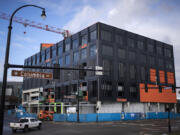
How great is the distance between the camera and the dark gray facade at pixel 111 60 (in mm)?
52875

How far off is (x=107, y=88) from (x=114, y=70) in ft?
19.0

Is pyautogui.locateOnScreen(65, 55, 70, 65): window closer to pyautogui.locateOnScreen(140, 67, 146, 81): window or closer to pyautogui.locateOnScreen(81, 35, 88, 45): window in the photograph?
pyautogui.locateOnScreen(81, 35, 88, 45): window

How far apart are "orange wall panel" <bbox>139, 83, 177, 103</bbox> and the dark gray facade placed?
7.36ft

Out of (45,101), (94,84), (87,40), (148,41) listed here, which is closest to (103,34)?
(87,40)

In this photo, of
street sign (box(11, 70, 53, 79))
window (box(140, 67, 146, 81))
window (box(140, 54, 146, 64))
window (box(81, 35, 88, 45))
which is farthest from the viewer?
window (box(140, 54, 146, 64))

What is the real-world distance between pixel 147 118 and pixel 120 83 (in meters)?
11.6

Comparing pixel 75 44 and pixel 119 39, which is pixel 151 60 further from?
pixel 75 44

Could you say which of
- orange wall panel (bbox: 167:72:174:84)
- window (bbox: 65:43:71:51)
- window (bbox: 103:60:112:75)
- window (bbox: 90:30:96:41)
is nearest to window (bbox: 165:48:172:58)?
orange wall panel (bbox: 167:72:174:84)

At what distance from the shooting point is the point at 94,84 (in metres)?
51.8

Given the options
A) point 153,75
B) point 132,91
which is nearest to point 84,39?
point 132,91

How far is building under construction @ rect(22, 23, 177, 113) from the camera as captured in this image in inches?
2080

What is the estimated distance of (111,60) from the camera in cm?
5494

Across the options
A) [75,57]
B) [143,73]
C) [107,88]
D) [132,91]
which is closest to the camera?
[107,88]

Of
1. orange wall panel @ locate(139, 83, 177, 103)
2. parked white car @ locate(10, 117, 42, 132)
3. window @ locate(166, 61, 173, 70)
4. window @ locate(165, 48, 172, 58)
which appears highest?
window @ locate(165, 48, 172, 58)
